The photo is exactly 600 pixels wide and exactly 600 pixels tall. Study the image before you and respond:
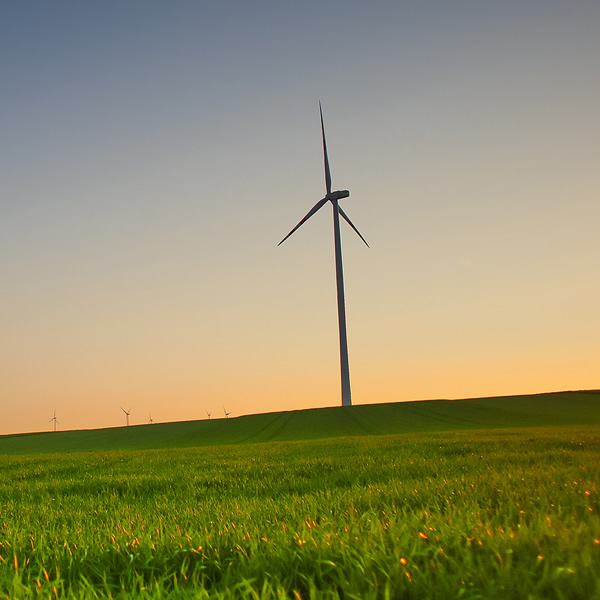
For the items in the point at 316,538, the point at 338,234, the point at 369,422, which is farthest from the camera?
the point at 338,234

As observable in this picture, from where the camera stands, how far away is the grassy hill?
5731 cm

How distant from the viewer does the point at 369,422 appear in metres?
64.8

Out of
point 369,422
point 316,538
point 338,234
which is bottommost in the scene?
point 369,422

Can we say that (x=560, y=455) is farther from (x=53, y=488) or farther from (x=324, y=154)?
(x=324, y=154)

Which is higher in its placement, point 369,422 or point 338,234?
point 338,234

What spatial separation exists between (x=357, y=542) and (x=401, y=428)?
180ft

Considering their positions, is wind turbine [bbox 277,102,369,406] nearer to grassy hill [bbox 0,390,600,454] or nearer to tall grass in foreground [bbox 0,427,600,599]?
grassy hill [bbox 0,390,600,454]

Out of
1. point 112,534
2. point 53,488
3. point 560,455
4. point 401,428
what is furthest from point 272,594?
point 401,428

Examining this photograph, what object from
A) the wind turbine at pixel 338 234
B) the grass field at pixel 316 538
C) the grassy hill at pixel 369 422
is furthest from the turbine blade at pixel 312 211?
the grass field at pixel 316 538

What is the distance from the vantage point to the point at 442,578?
2.72 m

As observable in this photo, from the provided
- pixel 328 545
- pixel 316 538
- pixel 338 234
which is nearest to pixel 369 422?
pixel 338 234

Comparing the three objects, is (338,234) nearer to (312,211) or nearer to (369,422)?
(312,211)

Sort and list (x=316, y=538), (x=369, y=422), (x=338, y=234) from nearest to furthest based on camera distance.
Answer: (x=316, y=538) < (x=369, y=422) < (x=338, y=234)

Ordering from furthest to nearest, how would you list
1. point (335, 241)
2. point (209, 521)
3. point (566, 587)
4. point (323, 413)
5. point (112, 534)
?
point (323, 413) < point (335, 241) < point (209, 521) < point (112, 534) < point (566, 587)
